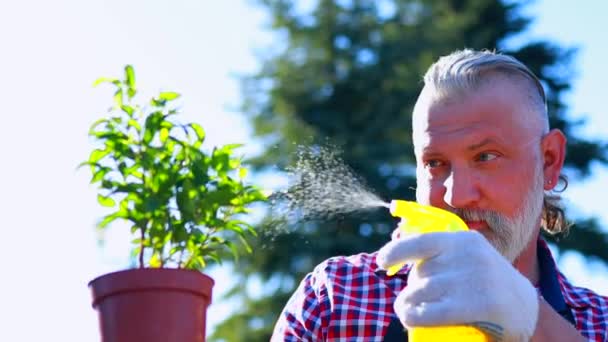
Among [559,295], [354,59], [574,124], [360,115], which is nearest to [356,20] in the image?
[354,59]

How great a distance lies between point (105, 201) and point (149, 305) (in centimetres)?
44

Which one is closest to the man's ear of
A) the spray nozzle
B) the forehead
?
the forehead

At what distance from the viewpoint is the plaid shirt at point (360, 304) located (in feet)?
10.7

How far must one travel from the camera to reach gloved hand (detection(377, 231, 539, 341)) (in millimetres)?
2393

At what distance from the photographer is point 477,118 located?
329 cm

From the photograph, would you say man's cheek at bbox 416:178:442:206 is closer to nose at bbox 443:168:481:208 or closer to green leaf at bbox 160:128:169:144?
nose at bbox 443:168:481:208

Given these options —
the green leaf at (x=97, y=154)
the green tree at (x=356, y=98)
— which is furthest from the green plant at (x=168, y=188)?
the green tree at (x=356, y=98)

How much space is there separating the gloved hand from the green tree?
1311 cm

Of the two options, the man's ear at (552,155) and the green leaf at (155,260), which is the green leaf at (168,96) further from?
the man's ear at (552,155)

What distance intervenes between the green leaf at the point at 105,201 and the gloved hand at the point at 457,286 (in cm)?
94

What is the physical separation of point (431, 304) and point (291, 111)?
15.8 metres

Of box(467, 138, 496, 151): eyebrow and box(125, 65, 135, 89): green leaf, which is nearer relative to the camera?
box(467, 138, 496, 151): eyebrow

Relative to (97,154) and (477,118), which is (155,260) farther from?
(477,118)

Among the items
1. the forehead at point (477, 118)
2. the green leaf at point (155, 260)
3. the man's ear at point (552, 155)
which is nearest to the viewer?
the green leaf at point (155, 260)
